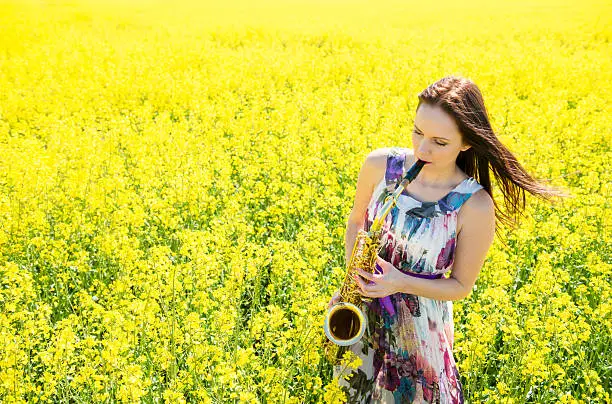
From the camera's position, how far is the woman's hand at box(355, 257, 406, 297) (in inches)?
113

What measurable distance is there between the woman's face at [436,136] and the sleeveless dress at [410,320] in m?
0.23

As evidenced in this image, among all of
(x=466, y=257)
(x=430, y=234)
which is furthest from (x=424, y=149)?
(x=466, y=257)

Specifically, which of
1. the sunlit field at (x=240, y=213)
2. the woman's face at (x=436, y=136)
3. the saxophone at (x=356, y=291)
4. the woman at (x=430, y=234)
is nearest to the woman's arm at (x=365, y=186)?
the woman at (x=430, y=234)

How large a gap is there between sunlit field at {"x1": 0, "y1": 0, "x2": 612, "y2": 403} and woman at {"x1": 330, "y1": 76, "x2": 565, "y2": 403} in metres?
0.33

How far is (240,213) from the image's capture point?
18.1 feet

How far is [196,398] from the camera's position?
370 cm

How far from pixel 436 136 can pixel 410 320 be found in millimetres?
958

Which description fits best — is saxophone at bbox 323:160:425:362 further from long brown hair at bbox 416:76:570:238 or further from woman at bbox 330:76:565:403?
long brown hair at bbox 416:76:570:238

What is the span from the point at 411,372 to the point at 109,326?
5.84ft

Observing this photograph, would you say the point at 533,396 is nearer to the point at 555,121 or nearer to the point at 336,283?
the point at 336,283

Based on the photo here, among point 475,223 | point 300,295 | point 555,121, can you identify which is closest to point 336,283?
point 300,295

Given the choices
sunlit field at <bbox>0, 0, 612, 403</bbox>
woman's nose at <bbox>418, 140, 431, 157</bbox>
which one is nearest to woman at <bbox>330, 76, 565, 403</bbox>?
woman's nose at <bbox>418, 140, 431, 157</bbox>

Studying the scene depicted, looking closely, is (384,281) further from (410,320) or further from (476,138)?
(476,138)

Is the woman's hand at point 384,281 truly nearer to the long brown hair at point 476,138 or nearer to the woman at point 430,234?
the woman at point 430,234
